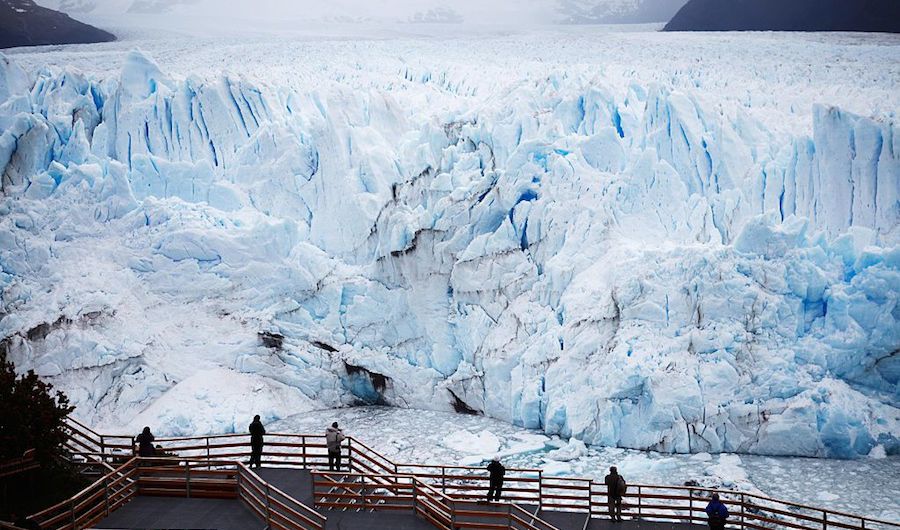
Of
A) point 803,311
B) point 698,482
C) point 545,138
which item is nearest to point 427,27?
point 545,138

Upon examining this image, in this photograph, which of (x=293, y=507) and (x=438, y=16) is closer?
(x=293, y=507)

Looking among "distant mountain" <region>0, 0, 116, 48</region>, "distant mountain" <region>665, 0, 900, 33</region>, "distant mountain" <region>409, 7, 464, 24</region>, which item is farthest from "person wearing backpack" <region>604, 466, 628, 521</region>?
"distant mountain" <region>409, 7, 464, 24</region>

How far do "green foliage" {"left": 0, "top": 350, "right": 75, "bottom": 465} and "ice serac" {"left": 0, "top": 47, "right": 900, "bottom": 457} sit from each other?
5.70 metres

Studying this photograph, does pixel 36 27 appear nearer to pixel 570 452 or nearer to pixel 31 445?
pixel 31 445

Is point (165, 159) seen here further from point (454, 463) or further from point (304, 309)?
point (454, 463)

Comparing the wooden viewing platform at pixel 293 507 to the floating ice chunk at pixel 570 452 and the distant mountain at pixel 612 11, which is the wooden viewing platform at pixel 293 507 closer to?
the floating ice chunk at pixel 570 452

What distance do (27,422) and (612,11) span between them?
27.0 metres

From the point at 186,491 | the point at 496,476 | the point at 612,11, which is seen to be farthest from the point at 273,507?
the point at 612,11

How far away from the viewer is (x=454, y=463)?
14.1m

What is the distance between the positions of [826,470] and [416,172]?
1008cm

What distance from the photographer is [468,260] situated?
17.1 meters

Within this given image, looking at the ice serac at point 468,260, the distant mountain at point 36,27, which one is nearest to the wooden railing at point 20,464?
the ice serac at point 468,260

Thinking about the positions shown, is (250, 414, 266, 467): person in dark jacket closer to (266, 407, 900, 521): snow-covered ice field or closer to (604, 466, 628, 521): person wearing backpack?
(266, 407, 900, 521): snow-covered ice field

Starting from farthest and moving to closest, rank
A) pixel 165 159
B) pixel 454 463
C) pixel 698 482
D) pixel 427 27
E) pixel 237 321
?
pixel 427 27 → pixel 165 159 → pixel 237 321 → pixel 454 463 → pixel 698 482
